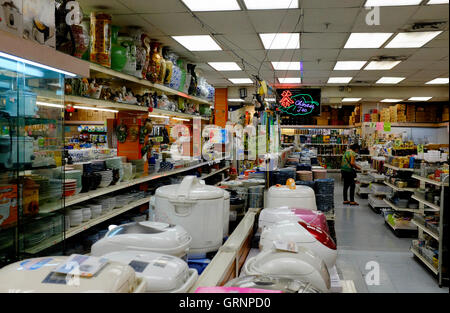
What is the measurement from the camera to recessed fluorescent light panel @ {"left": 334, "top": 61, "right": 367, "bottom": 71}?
25.4 feet

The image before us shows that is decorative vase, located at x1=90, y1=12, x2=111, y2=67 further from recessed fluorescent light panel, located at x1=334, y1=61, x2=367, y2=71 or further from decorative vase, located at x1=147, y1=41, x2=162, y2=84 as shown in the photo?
recessed fluorescent light panel, located at x1=334, y1=61, x2=367, y2=71

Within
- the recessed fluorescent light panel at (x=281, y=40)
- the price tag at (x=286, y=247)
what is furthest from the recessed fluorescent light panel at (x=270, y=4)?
the price tag at (x=286, y=247)

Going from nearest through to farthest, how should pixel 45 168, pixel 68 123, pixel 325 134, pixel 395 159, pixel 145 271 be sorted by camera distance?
pixel 145 271, pixel 45 168, pixel 395 159, pixel 68 123, pixel 325 134

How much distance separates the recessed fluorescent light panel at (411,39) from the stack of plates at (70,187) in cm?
508

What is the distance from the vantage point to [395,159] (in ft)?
24.5

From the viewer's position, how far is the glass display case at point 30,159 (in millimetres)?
2631

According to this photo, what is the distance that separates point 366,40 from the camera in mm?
5973

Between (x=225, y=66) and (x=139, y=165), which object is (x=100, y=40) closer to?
(x=139, y=165)

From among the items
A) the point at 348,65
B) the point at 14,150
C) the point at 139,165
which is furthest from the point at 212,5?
the point at 348,65

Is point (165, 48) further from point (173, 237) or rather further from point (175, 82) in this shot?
point (173, 237)

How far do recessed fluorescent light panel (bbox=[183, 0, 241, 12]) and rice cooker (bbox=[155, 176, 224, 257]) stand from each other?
3.43 metres

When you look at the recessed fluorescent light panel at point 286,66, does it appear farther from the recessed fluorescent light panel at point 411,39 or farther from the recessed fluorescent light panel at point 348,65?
the recessed fluorescent light panel at point 411,39

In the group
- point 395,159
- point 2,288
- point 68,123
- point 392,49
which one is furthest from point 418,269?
point 68,123

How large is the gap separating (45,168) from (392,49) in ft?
19.7
